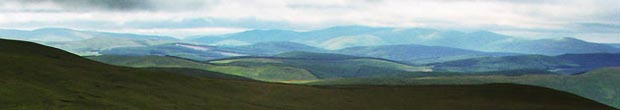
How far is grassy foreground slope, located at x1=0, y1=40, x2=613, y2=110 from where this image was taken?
367ft

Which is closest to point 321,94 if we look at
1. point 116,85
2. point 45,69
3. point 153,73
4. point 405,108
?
point 405,108

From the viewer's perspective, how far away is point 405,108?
508 feet

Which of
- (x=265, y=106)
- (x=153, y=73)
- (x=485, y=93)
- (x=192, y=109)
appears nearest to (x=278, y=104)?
(x=265, y=106)

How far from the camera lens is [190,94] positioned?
14600 cm

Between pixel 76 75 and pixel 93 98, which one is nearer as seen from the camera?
pixel 93 98

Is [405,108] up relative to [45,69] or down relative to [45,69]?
down

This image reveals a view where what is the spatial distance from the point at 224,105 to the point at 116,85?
78.3 ft

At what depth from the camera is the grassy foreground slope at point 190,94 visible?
112 m

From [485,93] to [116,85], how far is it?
106 metres

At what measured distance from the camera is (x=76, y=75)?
5620 inches

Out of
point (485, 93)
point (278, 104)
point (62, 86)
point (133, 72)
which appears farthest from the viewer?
point (485, 93)

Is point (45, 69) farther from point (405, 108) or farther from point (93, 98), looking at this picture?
point (405, 108)

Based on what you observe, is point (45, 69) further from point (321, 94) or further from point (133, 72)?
point (321, 94)

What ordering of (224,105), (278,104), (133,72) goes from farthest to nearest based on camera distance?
(133,72) → (278,104) → (224,105)
